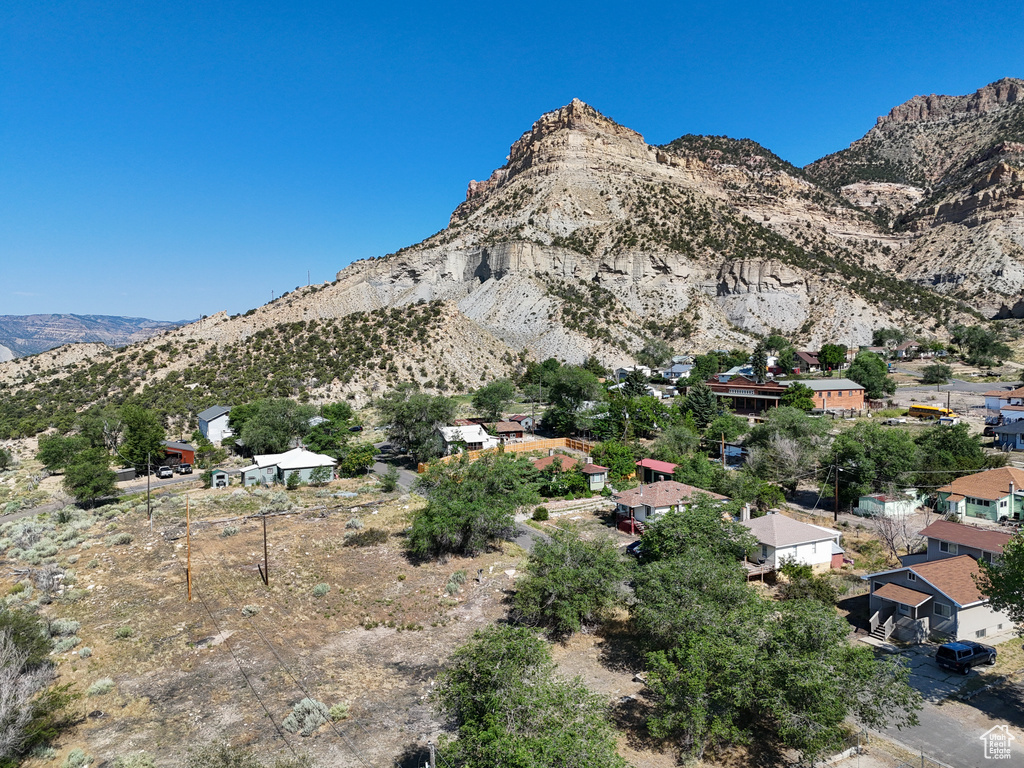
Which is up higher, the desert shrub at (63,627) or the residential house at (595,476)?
the residential house at (595,476)

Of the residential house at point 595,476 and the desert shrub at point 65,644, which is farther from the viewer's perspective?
the residential house at point 595,476

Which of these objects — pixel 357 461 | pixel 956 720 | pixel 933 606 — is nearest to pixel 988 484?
pixel 933 606

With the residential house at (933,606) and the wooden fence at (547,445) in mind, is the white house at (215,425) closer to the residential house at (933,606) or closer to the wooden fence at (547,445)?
the wooden fence at (547,445)

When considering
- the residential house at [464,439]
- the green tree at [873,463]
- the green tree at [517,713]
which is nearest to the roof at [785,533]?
the green tree at [873,463]

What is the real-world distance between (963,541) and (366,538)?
25.3 metres

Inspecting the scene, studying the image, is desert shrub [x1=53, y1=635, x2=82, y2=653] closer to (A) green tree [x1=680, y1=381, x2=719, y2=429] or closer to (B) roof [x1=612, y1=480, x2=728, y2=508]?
(B) roof [x1=612, y1=480, x2=728, y2=508]

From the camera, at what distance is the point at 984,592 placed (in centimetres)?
1630

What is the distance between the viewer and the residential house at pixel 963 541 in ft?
67.1

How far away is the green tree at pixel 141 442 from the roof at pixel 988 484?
53.4 m

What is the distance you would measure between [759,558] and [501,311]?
7525cm

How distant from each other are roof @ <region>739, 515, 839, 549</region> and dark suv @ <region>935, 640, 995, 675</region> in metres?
7.27

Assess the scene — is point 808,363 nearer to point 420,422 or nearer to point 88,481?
point 420,422

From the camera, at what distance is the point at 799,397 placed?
54531mm

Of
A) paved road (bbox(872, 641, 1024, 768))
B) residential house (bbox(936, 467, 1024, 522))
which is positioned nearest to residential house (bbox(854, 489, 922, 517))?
residential house (bbox(936, 467, 1024, 522))
